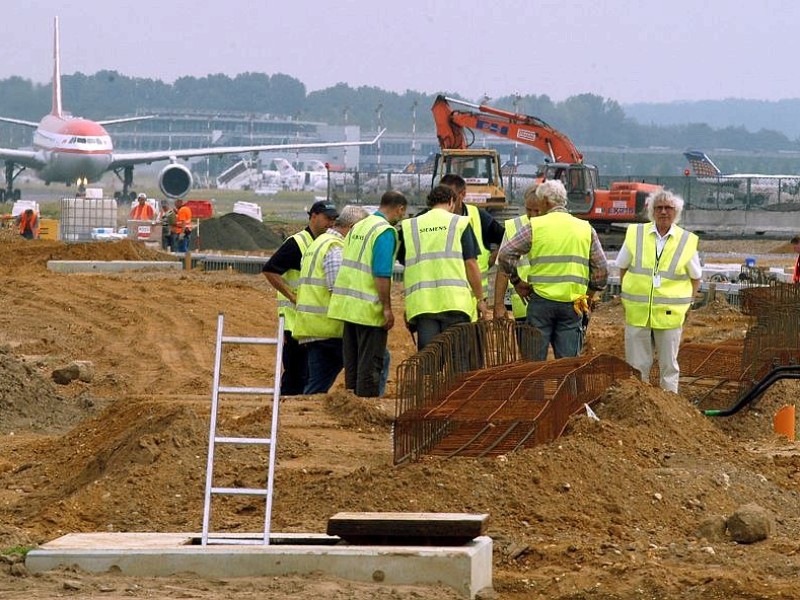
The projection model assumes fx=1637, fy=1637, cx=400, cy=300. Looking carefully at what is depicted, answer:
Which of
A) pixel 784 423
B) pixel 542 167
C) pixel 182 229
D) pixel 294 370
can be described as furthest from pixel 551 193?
pixel 542 167

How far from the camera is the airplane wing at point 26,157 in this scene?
6762 centimetres

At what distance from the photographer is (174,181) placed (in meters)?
58.4

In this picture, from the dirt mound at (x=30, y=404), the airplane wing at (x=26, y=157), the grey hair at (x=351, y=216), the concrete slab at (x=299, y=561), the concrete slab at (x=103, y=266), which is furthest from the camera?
the airplane wing at (x=26, y=157)

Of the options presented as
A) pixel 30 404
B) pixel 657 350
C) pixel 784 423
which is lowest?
pixel 30 404

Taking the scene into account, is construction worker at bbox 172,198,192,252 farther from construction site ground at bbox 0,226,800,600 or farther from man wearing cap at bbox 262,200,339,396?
man wearing cap at bbox 262,200,339,396

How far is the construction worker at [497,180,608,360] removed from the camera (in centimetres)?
1145

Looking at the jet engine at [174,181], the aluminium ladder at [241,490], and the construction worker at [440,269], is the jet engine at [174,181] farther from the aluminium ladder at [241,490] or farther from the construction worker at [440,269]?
the aluminium ladder at [241,490]

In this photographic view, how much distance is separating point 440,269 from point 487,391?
1.15m

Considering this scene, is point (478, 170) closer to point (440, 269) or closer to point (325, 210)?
point (325, 210)

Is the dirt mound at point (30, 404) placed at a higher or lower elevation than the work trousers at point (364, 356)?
lower

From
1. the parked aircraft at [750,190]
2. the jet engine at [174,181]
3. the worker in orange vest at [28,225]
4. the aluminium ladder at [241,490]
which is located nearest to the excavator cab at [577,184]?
the worker in orange vest at [28,225]

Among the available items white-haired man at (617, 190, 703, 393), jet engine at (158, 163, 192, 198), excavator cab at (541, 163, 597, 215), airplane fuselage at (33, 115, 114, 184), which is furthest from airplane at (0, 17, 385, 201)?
white-haired man at (617, 190, 703, 393)

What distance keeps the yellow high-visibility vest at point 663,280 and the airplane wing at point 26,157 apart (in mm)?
58669

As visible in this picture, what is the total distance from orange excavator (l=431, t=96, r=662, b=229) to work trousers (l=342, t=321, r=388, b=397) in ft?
80.2
